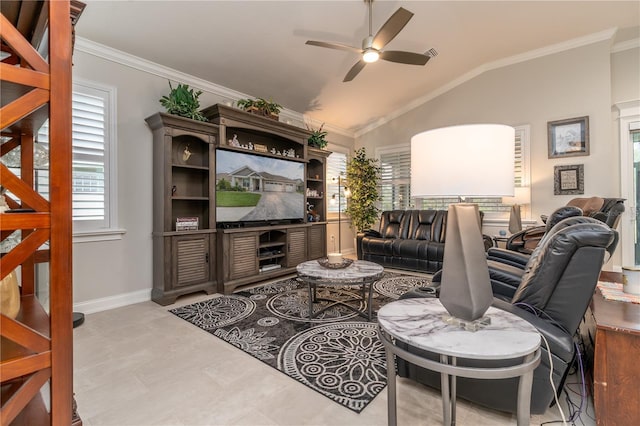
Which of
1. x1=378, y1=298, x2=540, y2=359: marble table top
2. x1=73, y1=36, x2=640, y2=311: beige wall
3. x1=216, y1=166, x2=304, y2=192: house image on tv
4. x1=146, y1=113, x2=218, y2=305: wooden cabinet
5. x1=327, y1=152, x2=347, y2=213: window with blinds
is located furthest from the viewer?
x1=327, y1=152, x2=347, y2=213: window with blinds

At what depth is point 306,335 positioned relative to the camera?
95.7 inches

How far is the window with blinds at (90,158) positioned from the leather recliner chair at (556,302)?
11.6ft

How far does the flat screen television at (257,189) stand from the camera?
3.77 meters

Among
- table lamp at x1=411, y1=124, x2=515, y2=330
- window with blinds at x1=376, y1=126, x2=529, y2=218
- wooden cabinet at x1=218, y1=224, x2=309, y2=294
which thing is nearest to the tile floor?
table lamp at x1=411, y1=124, x2=515, y2=330

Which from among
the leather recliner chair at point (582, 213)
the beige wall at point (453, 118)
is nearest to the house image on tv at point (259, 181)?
the beige wall at point (453, 118)

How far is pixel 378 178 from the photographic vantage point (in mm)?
6309

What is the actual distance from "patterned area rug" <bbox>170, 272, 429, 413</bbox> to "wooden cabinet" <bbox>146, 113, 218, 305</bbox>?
0.37m

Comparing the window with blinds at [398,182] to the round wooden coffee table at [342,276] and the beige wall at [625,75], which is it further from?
the round wooden coffee table at [342,276]

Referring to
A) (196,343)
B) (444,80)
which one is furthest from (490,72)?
(196,343)

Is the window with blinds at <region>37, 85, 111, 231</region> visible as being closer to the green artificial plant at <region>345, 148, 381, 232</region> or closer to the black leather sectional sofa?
the black leather sectional sofa

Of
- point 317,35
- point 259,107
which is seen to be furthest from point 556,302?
point 259,107

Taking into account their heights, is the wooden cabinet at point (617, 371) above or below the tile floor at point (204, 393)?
above

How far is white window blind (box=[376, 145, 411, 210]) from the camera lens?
6.20 meters

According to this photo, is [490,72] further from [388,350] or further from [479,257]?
[388,350]
